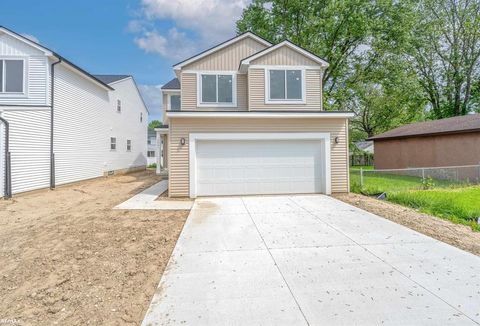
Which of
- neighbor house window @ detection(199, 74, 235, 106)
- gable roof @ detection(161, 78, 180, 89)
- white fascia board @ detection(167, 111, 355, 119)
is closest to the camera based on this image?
white fascia board @ detection(167, 111, 355, 119)

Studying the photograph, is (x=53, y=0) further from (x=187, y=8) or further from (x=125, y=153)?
(x=125, y=153)

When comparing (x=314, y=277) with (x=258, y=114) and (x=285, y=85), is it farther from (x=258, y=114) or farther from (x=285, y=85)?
(x=285, y=85)

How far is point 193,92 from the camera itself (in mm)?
12266

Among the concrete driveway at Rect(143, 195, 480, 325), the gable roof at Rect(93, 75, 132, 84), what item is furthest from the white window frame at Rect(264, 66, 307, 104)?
the gable roof at Rect(93, 75, 132, 84)

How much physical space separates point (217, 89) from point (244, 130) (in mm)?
3654

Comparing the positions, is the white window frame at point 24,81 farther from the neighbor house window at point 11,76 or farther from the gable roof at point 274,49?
the gable roof at point 274,49

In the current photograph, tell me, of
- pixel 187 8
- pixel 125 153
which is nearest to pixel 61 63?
pixel 187 8

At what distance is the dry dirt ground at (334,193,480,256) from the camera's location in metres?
5.00

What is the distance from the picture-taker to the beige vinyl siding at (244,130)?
9508mm

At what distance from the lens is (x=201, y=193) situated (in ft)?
31.9

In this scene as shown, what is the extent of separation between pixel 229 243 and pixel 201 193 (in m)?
4.93

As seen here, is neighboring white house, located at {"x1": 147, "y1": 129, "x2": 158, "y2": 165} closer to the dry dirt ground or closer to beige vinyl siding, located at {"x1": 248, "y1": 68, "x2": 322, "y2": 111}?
beige vinyl siding, located at {"x1": 248, "y1": 68, "x2": 322, "y2": 111}

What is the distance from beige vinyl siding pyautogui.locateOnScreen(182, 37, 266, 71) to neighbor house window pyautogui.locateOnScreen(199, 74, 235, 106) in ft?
1.49

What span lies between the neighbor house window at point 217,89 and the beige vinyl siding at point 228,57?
45 cm
